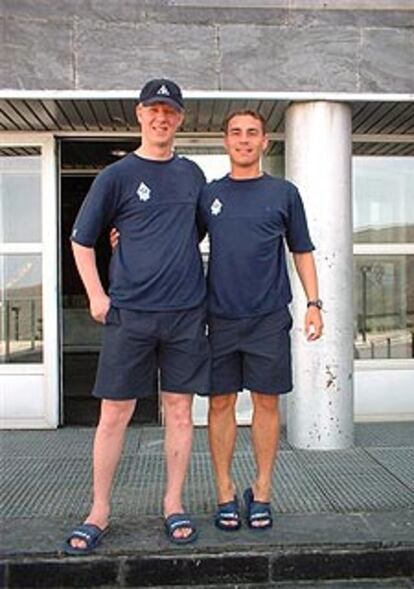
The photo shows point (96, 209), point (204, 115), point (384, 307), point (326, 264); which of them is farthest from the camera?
point (384, 307)

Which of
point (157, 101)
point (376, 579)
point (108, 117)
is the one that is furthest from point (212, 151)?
point (376, 579)

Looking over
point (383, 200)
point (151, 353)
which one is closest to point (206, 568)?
point (151, 353)

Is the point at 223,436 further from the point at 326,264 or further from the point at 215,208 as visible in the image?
the point at 326,264

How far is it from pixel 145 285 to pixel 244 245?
551mm

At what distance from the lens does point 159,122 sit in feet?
12.3

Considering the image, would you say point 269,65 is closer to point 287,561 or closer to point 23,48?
point 23,48

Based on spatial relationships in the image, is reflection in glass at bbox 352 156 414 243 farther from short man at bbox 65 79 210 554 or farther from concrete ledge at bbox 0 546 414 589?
concrete ledge at bbox 0 546 414 589

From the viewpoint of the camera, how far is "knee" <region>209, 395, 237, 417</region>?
3973 mm

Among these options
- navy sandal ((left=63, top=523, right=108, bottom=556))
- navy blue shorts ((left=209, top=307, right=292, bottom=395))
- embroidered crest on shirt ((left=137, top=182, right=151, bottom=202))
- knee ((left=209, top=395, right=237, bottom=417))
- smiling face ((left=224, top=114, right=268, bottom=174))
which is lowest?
navy sandal ((left=63, top=523, right=108, bottom=556))

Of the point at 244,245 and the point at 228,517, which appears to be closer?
the point at 244,245

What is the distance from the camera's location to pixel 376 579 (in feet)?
12.4

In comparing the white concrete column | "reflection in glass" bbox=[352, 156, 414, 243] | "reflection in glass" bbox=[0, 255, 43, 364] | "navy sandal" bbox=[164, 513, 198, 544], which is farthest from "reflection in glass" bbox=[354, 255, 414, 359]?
"navy sandal" bbox=[164, 513, 198, 544]

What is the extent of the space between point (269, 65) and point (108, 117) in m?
1.42

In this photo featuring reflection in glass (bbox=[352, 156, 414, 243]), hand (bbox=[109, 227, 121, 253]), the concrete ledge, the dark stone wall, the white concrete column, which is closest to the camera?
the concrete ledge
